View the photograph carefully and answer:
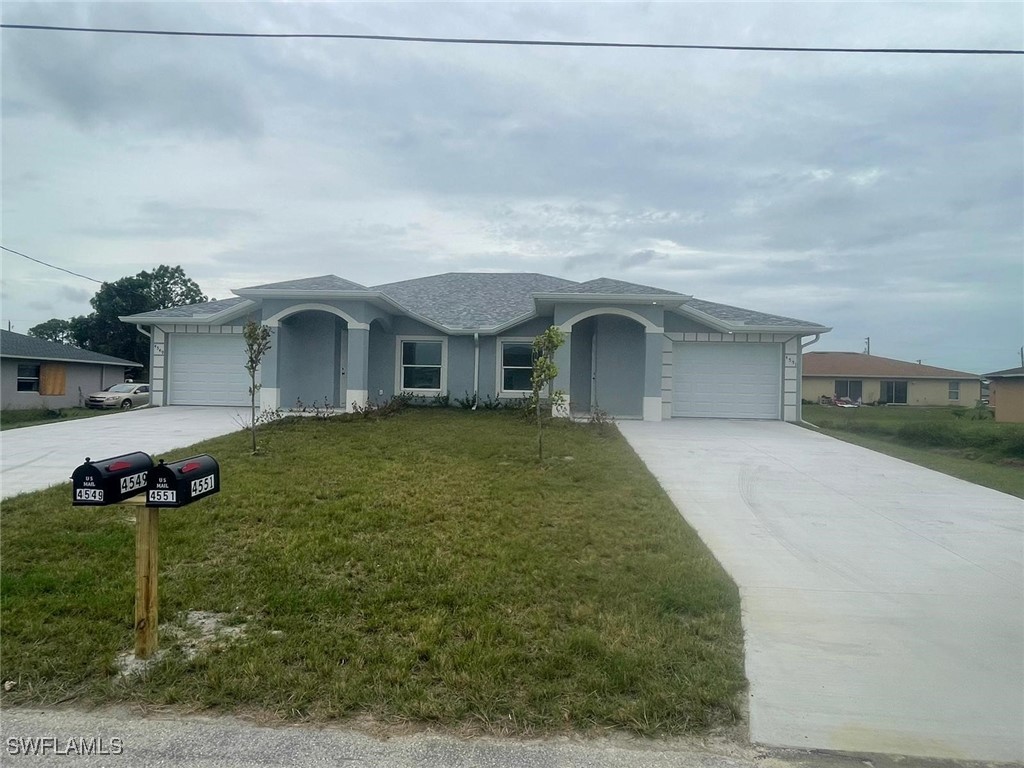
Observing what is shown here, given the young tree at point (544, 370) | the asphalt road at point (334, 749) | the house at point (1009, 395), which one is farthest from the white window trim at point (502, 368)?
the house at point (1009, 395)

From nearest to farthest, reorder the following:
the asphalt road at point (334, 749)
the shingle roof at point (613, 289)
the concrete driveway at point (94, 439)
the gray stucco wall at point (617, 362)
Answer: the asphalt road at point (334, 749)
the concrete driveway at point (94, 439)
the shingle roof at point (613, 289)
the gray stucco wall at point (617, 362)

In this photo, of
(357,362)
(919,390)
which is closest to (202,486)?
(357,362)

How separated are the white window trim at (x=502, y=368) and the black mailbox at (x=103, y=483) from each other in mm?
14985

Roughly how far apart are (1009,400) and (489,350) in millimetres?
20695

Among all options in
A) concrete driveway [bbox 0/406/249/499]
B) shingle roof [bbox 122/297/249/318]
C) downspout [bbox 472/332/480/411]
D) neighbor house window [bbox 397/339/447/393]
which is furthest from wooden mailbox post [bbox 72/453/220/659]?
shingle roof [bbox 122/297/249/318]

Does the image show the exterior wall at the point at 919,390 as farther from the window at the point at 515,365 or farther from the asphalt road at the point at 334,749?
the asphalt road at the point at 334,749

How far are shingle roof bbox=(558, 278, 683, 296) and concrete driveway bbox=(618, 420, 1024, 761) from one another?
667cm

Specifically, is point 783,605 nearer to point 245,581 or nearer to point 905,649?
point 905,649

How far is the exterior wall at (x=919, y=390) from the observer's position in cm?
3825

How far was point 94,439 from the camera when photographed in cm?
1202

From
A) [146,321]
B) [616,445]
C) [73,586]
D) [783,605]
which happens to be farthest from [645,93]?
[146,321]

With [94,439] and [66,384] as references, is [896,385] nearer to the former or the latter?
[94,439]

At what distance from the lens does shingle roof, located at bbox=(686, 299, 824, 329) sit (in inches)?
661

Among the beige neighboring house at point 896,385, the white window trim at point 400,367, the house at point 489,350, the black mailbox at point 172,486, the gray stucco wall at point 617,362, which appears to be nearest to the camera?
the black mailbox at point 172,486
